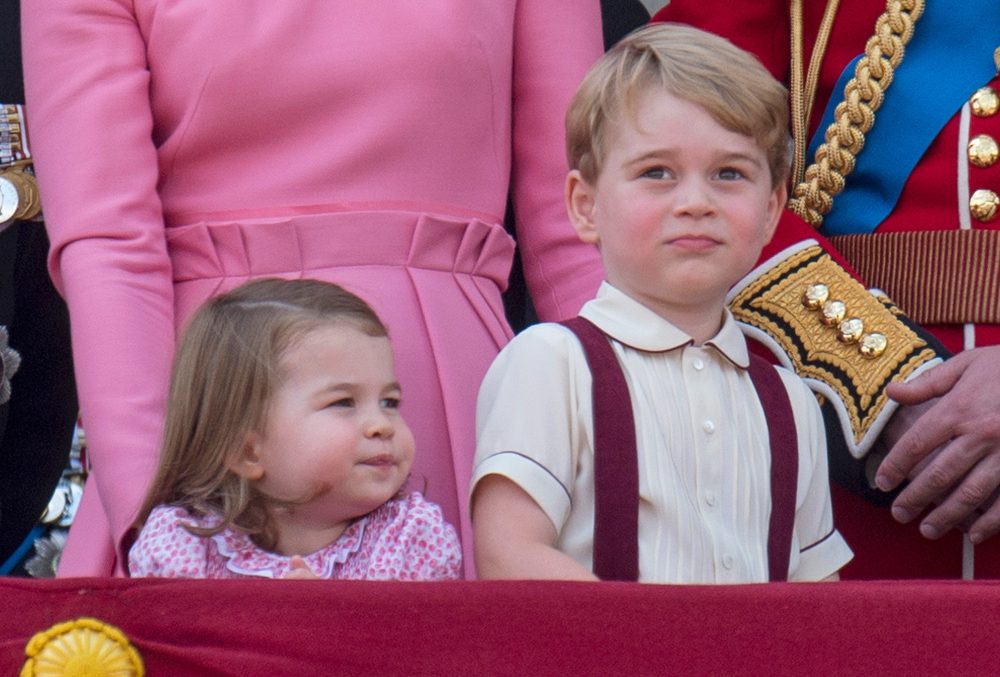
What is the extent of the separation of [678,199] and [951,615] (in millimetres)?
559

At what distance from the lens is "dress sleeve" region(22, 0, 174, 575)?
1.80 m

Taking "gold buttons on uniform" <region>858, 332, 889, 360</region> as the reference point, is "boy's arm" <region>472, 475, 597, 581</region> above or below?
below

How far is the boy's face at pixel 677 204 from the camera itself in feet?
5.47

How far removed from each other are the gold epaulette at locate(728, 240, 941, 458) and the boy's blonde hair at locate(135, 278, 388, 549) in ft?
1.46

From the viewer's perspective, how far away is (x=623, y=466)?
1597mm

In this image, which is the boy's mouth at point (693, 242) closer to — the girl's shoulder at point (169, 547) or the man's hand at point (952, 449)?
the man's hand at point (952, 449)

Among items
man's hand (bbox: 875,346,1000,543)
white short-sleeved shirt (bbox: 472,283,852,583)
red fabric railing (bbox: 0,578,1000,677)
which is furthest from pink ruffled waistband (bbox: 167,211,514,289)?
red fabric railing (bbox: 0,578,1000,677)

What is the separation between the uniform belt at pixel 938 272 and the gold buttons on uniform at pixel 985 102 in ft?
0.45

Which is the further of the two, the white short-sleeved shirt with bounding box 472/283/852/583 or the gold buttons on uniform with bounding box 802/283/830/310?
the gold buttons on uniform with bounding box 802/283/830/310

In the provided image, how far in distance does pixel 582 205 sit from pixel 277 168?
0.36 m

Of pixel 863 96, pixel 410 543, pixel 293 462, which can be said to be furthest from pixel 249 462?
pixel 863 96

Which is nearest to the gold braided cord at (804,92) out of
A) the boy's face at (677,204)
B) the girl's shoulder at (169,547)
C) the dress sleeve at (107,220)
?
the boy's face at (677,204)

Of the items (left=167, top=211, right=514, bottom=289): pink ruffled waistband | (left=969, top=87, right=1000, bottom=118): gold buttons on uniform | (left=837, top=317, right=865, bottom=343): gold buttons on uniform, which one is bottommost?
(left=837, top=317, right=865, bottom=343): gold buttons on uniform

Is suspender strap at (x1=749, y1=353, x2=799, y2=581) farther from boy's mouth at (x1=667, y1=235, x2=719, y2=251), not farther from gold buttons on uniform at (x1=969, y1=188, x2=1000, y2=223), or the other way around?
gold buttons on uniform at (x1=969, y1=188, x2=1000, y2=223)
